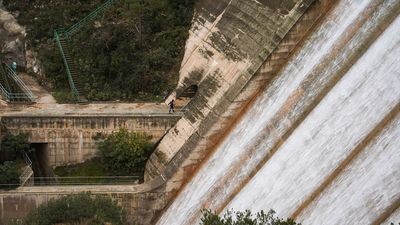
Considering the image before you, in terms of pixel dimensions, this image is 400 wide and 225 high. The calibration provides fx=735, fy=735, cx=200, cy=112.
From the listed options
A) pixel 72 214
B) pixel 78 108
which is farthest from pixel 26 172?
pixel 72 214

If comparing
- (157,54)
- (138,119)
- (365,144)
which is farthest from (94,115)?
(365,144)

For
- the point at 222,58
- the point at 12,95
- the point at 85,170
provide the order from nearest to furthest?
the point at 222,58
the point at 85,170
the point at 12,95

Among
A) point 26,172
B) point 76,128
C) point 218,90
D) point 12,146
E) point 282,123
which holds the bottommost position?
point 26,172

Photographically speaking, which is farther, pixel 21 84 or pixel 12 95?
pixel 21 84

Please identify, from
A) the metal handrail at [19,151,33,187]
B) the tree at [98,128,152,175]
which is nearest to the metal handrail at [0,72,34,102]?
the metal handrail at [19,151,33,187]

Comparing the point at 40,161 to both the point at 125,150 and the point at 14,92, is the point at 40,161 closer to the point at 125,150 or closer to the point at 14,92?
the point at 14,92

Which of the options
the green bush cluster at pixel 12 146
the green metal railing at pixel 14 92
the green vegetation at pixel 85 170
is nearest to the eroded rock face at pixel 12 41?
the green metal railing at pixel 14 92
